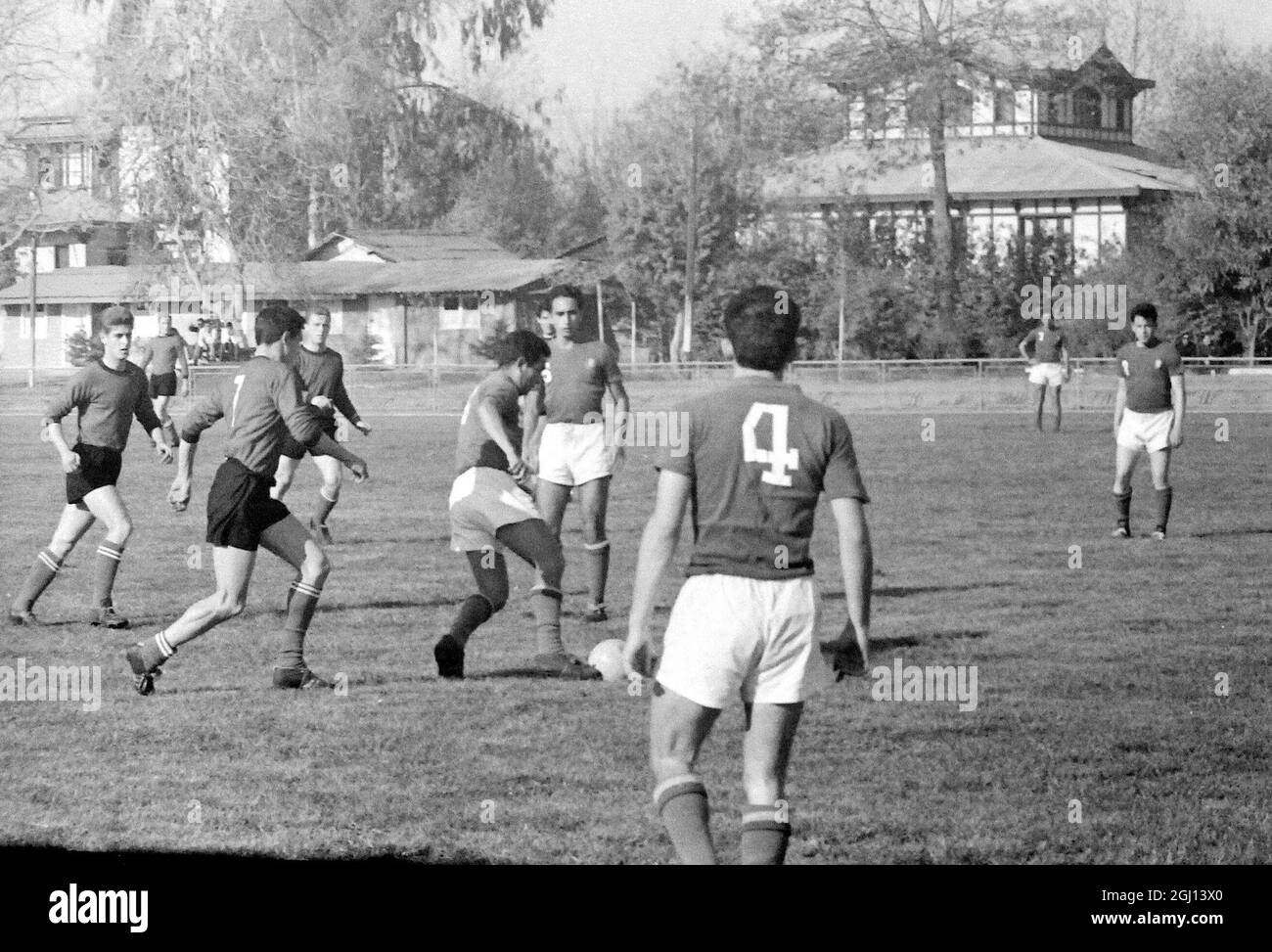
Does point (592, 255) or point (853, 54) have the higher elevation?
point (853, 54)

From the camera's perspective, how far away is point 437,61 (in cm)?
5406

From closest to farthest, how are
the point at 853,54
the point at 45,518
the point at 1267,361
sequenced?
the point at 45,518, the point at 1267,361, the point at 853,54

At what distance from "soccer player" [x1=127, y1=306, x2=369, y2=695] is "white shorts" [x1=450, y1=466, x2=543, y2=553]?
2.45 ft

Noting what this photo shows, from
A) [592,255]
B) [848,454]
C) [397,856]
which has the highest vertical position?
[592,255]

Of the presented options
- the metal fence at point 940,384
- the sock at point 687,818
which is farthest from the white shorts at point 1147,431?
the metal fence at point 940,384

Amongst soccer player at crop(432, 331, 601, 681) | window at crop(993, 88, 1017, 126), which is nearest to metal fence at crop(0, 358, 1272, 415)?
window at crop(993, 88, 1017, 126)

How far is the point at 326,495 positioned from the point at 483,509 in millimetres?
6630

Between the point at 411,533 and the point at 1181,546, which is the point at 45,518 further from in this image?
the point at 1181,546

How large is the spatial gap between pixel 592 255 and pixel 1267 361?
18.6 meters

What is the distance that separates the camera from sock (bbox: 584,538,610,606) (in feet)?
39.5

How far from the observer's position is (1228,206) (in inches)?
1513

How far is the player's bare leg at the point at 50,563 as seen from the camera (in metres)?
12.1

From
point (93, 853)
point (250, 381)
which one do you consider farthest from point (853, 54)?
point (93, 853)

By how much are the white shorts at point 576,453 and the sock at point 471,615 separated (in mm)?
2196
